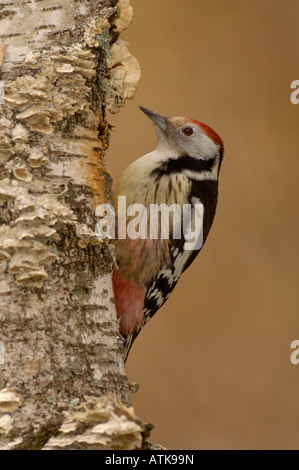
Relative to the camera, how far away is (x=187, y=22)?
3412 mm

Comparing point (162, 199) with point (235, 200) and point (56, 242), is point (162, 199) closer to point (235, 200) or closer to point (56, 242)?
point (56, 242)

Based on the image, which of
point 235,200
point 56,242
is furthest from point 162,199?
point 235,200

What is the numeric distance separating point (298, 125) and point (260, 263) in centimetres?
73

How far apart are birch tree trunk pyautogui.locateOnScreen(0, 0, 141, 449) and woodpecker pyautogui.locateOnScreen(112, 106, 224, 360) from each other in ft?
2.03

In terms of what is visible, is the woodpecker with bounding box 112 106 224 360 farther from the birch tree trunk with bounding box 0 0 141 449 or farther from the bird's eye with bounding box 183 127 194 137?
the birch tree trunk with bounding box 0 0 141 449

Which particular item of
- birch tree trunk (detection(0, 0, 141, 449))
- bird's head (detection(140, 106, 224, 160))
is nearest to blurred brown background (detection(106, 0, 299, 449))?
bird's head (detection(140, 106, 224, 160))

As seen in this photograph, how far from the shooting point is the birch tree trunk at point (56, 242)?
1.28 m

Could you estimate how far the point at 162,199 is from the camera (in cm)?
222

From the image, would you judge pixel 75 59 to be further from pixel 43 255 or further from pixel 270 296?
pixel 270 296

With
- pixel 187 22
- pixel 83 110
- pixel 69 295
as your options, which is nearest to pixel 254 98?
pixel 187 22

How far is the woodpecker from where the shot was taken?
2246 mm

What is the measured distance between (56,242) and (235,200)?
2.11m

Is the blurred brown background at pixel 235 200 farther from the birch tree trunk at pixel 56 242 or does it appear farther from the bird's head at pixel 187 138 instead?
the birch tree trunk at pixel 56 242

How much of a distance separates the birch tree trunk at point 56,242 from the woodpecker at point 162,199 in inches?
24.4
